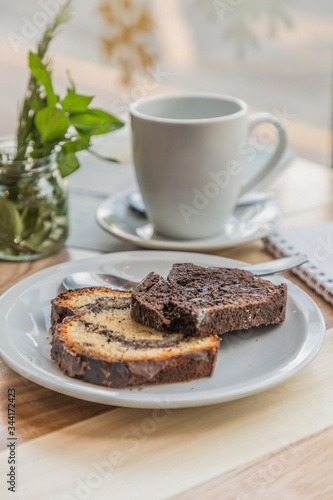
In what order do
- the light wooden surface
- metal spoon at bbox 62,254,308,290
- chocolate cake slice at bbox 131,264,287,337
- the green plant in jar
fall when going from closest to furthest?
the light wooden surface, chocolate cake slice at bbox 131,264,287,337, metal spoon at bbox 62,254,308,290, the green plant in jar

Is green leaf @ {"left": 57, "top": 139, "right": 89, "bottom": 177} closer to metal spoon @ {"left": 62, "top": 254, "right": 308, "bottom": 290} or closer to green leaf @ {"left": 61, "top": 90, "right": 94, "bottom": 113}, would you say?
green leaf @ {"left": 61, "top": 90, "right": 94, "bottom": 113}

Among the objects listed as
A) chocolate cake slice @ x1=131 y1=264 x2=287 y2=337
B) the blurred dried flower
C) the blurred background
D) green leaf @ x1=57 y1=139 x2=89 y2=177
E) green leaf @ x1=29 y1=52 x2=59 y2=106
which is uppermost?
green leaf @ x1=29 y1=52 x2=59 y2=106

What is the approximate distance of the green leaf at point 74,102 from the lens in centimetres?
106

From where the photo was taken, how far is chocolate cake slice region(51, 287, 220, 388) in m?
0.70

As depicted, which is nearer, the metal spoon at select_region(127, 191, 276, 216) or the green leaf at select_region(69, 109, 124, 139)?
the green leaf at select_region(69, 109, 124, 139)

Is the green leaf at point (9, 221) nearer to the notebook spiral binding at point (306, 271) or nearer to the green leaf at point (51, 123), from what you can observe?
the green leaf at point (51, 123)

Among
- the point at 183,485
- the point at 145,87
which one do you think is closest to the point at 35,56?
the point at 183,485

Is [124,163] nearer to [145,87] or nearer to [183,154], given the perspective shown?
[183,154]

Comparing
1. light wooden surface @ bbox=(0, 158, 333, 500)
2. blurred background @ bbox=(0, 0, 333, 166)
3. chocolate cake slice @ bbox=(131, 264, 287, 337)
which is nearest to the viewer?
light wooden surface @ bbox=(0, 158, 333, 500)

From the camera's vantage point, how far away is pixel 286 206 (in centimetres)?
137

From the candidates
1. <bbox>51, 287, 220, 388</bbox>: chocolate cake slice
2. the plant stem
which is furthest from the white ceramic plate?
the plant stem

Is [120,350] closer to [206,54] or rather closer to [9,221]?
[9,221]

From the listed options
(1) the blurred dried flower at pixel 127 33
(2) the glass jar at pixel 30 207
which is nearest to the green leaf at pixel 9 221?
(2) the glass jar at pixel 30 207

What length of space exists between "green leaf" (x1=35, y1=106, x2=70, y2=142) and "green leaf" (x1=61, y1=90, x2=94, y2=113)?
0.15 ft
